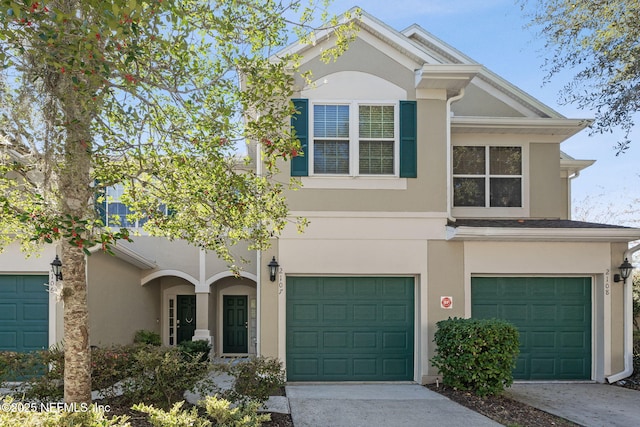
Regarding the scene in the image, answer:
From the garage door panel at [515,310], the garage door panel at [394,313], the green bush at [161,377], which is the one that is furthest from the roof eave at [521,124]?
the green bush at [161,377]

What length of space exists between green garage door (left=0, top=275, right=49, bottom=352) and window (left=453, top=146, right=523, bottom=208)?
901cm

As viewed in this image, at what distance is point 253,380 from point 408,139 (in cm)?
528

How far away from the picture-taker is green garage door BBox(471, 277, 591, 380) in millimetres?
9531

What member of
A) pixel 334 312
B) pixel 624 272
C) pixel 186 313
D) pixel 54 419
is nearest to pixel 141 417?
pixel 54 419

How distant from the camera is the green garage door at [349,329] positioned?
9.20 meters

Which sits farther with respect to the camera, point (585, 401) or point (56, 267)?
point (56, 267)

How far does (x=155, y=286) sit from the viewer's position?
1447cm

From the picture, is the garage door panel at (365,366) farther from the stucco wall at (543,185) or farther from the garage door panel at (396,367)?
the stucco wall at (543,185)

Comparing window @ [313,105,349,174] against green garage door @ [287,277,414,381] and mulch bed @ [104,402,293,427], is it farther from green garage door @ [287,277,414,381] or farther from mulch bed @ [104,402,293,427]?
mulch bed @ [104,402,293,427]

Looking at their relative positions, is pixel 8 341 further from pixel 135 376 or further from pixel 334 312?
pixel 334 312

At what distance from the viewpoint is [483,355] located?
25.8 ft

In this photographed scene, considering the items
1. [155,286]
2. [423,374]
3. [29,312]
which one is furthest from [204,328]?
[423,374]

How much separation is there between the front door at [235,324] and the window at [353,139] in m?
7.30

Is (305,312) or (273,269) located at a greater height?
(273,269)
